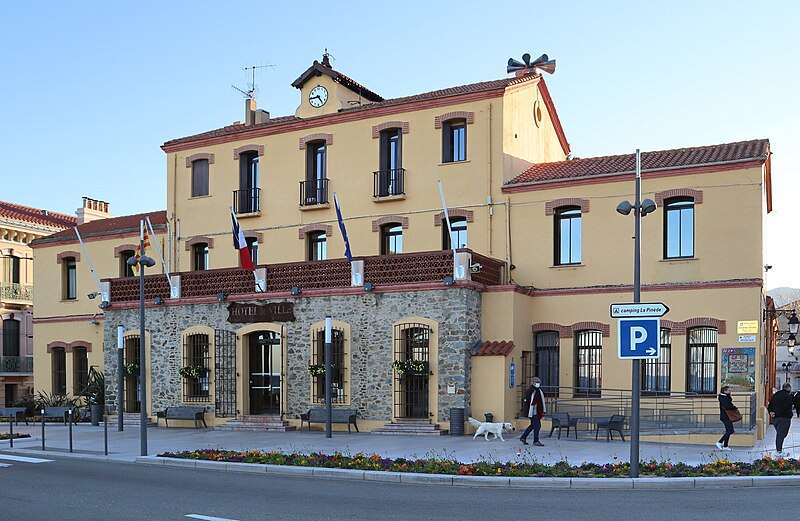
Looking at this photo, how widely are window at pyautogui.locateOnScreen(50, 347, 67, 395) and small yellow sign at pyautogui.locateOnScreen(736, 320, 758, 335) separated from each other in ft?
86.9

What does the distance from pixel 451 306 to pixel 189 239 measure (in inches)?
493

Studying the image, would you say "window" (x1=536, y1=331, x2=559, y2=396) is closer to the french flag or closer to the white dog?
the white dog

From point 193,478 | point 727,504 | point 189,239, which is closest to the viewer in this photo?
point 727,504

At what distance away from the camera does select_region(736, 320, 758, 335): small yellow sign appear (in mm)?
22000

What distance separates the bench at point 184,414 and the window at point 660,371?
13383 mm

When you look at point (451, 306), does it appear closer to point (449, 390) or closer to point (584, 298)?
point (449, 390)

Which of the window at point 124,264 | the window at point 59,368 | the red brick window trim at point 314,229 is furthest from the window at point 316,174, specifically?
the window at point 59,368

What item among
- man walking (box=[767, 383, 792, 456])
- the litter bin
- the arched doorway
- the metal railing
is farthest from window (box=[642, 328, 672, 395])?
the arched doorway

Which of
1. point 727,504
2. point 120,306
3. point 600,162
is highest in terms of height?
point 600,162

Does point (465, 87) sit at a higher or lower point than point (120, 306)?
higher

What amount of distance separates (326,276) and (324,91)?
7445mm

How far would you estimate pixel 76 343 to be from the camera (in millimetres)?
34531

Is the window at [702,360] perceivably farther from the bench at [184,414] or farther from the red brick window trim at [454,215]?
the bench at [184,414]

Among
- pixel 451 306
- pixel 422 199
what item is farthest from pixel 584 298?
pixel 422 199
